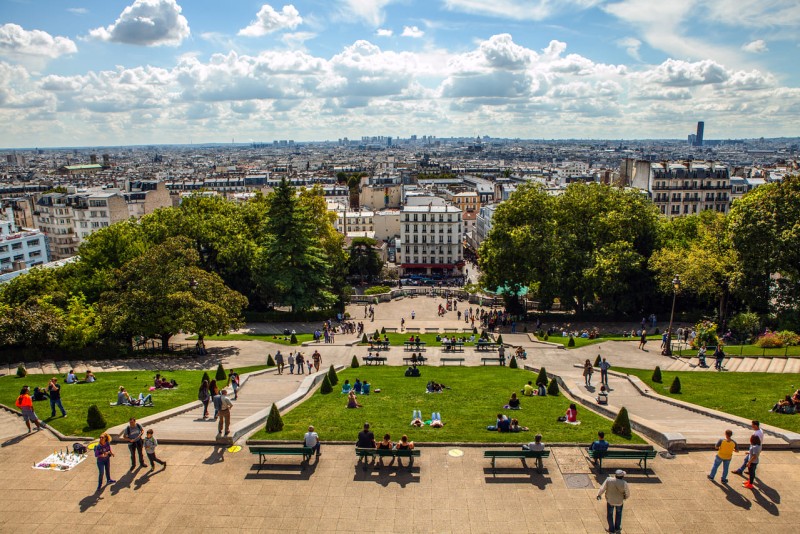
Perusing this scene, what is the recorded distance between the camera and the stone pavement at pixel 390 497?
14.5 meters

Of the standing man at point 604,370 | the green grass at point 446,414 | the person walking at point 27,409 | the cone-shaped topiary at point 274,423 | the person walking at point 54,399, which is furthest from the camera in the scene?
the standing man at point 604,370

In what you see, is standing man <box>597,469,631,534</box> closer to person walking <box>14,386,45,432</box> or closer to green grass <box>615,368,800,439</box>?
green grass <box>615,368,800,439</box>

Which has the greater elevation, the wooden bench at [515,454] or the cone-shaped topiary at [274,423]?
the wooden bench at [515,454]

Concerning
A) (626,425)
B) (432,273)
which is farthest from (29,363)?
(432,273)

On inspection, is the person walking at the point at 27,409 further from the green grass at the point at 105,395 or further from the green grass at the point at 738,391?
the green grass at the point at 738,391

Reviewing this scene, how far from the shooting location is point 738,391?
25.2 metres

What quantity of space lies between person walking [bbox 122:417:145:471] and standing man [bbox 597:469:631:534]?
13.6m

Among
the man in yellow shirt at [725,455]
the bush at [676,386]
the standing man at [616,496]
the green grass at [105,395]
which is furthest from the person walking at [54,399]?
the bush at [676,386]

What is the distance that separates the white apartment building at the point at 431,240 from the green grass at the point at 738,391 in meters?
60.2

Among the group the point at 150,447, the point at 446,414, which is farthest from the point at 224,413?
the point at 446,414

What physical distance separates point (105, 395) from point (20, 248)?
2531 inches

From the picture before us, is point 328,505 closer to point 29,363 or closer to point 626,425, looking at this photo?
point 626,425

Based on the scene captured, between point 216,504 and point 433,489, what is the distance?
6.15m

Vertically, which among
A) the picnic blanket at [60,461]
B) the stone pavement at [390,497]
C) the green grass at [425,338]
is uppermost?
the stone pavement at [390,497]
